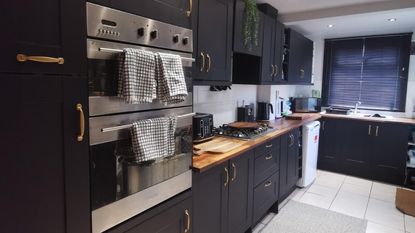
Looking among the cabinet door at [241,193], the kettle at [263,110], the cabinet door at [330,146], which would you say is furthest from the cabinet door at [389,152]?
the cabinet door at [241,193]

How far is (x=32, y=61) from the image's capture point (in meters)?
0.82

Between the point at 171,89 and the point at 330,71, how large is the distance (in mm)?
4398

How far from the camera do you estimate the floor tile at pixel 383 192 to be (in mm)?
3535

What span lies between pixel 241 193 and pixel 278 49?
6.31 ft

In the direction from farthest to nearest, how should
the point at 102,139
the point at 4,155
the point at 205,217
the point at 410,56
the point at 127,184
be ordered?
1. the point at 410,56
2. the point at 205,217
3. the point at 127,184
4. the point at 102,139
5. the point at 4,155

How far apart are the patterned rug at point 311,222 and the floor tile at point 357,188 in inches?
33.7

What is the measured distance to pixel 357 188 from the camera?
3.86 meters

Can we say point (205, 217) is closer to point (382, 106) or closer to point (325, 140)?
point (325, 140)

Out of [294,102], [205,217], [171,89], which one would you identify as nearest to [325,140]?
[294,102]

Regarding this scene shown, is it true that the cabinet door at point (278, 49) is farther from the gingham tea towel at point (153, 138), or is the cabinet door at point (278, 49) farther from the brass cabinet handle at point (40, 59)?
the brass cabinet handle at point (40, 59)

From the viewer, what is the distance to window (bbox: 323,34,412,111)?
4309mm

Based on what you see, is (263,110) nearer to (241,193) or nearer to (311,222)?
(311,222)

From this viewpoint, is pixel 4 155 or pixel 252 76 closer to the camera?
pixel 4 155

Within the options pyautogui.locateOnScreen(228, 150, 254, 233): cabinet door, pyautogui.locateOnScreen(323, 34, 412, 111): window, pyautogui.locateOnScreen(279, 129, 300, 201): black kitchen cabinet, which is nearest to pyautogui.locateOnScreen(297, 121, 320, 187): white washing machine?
pyautogui.locateOnScreen(279, 129, 300, 201): black kitchen cabinet
